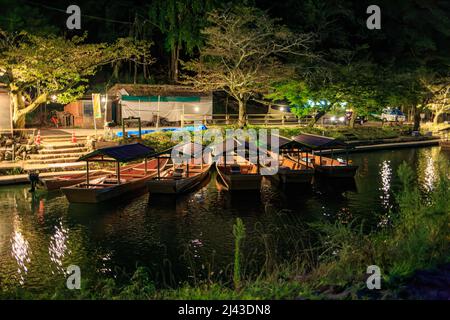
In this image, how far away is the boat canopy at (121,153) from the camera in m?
19.6

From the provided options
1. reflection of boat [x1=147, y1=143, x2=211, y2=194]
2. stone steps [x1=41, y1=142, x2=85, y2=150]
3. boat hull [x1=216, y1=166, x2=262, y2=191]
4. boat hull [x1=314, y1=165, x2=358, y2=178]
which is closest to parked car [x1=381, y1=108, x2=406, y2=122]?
boat hull [x1=314, y1=165, x2=358, y2=178]

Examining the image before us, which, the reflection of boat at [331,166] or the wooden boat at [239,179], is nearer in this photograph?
the wooden boat at [239,179]

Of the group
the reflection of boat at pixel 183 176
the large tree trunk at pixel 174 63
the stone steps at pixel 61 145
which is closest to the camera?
the reflection of boat at pixel 183 176

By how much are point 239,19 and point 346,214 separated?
19.0 metres

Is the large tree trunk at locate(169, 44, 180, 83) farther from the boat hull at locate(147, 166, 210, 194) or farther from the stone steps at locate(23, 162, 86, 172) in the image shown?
the boat hull at locate(147, 166, 210, 194)

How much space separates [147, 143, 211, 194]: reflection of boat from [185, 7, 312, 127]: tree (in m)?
11.5

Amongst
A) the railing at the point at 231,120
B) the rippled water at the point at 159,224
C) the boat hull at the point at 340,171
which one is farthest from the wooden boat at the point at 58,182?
the railing at the point at 231,120

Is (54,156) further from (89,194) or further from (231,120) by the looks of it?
(231,120)

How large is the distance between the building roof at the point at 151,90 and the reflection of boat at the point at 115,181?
14.0m

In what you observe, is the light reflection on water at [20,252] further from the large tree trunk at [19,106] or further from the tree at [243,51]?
the tree at [243,51]

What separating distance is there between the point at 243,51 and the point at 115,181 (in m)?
16.9

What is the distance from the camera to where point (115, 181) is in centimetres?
2116

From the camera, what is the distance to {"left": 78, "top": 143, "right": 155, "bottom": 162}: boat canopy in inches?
773
